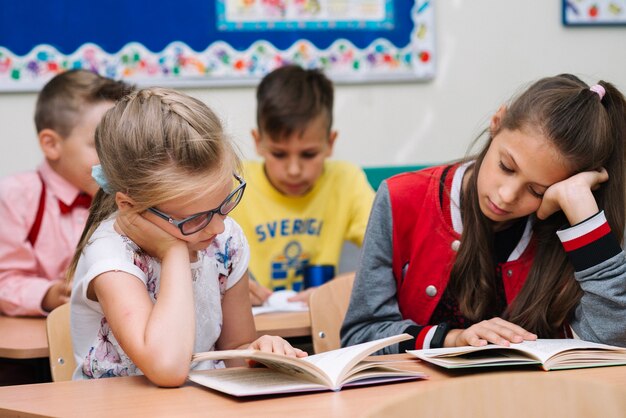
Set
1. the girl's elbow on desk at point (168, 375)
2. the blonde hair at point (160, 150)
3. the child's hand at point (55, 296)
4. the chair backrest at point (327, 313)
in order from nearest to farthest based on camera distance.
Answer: the girl's elbow on desk at point (168, 375)
the blonde hair at point (160, 150)
the chair backrest at point (327, 313)
the child's hand at point (55, 296)

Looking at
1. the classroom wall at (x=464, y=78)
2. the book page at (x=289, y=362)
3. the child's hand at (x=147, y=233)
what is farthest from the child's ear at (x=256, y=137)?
the book page at (x=289, y=362)

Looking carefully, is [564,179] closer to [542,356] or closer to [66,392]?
[542,356]

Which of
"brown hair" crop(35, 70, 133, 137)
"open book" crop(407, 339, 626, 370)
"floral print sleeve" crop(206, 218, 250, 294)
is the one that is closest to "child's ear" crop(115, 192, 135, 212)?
"floral print sleeve" crop(206, 218, 250, 294)

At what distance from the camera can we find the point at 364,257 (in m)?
1.78

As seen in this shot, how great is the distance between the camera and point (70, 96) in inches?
95.0

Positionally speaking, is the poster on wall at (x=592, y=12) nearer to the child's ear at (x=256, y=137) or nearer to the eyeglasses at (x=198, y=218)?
the child's ear at (x=256, y=137)

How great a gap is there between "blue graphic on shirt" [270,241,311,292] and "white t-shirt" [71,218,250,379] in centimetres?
101

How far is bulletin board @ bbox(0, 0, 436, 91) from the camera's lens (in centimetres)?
274

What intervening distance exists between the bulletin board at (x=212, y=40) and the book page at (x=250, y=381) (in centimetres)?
172

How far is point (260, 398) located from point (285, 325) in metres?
0.81

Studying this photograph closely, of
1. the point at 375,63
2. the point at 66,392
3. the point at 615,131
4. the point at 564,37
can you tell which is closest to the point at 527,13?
the point at 564,37

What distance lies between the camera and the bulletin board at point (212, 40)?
274cm

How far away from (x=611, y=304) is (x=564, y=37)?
1924 millimetres

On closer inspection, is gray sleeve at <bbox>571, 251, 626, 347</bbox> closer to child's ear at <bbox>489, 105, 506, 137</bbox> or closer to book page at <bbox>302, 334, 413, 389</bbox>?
child's ear at <bbox>489, 105, 506, 137</bbox>
